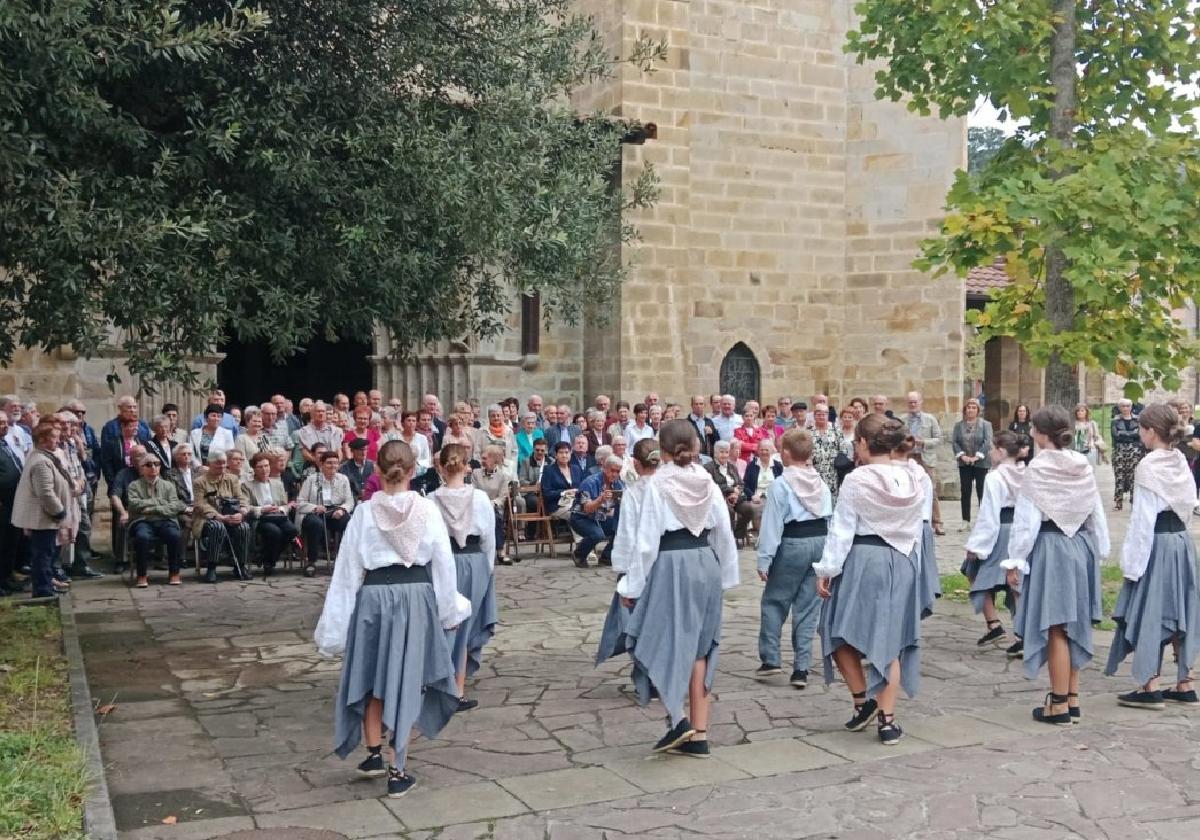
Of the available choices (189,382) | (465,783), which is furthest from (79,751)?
(189,382)

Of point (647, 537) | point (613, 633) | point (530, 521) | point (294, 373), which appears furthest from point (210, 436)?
point (294, 373)

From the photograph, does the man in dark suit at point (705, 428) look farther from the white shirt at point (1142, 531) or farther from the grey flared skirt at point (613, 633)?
the white shirt at point (1142, 531)

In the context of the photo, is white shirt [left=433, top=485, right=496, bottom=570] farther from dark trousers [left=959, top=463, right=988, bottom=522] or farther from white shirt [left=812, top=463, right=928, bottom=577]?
dark trousers [left=959, top=463, right=988, bottom=522]

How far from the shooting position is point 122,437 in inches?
488

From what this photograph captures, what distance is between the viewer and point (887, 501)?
20.6ft

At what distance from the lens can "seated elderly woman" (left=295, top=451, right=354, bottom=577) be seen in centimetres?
1238

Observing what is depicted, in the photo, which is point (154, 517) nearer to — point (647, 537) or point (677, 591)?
point (647, 537)

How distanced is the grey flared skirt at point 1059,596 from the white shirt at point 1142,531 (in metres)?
0.25

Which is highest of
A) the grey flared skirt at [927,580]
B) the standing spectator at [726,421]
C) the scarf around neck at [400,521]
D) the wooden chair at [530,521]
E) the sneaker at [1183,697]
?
the standing spectator at [726,421]

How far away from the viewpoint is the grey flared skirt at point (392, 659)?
5543 mm

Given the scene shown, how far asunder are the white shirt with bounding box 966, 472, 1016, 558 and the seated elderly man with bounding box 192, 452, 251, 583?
7.21 metres

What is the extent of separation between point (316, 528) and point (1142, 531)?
8.15 m

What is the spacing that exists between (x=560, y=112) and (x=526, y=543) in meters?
5.50

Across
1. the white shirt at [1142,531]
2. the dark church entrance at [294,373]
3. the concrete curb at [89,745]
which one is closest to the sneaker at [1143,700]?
the white shirt at [1142,531]
